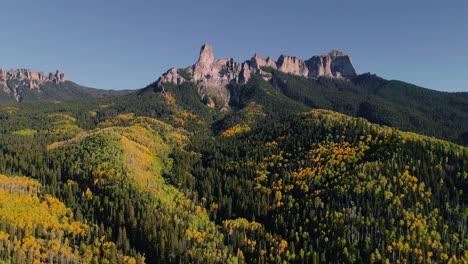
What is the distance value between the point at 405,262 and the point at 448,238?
2342 cm

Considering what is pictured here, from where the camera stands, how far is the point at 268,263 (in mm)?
165250

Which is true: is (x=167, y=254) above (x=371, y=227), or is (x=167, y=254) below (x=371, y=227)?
below

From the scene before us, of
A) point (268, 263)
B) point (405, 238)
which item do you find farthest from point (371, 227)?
point (268, 263)

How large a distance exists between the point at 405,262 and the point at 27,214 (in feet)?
477

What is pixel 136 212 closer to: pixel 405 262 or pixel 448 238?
pixel 405 262

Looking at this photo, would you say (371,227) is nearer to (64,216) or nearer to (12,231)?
(64,216)

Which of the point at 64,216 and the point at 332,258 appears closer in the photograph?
the point at 332,258

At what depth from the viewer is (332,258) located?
165 m

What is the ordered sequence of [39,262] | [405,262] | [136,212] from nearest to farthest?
1. [39,262]
2. [405,262]
3. [136,212]

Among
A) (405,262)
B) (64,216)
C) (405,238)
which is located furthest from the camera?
(64,216)

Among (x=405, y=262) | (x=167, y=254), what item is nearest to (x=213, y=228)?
(x=167, y=254)

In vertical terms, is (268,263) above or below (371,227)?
below

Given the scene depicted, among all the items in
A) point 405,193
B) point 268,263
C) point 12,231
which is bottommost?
point 268,263

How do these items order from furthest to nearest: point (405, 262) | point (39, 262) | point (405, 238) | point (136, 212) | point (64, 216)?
point (136, 212)
point (64, 216)
point (405, 238)
point (405, 262)
point (39, 262)
